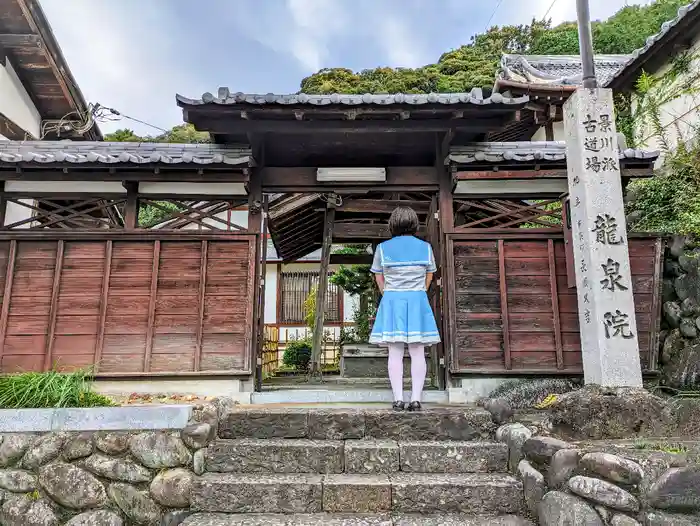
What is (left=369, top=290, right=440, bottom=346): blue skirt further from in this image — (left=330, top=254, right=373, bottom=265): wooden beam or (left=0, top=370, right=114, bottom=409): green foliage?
(left=330, top=254, right=373, bottom=265): wooden beam

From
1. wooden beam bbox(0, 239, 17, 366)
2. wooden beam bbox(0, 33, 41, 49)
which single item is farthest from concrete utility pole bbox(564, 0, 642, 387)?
wooden beam bbox(0, 33, 41, 49)

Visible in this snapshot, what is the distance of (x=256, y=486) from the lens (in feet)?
11.6

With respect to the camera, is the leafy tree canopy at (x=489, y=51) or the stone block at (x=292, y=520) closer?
the stone block at (x=292, y=520)

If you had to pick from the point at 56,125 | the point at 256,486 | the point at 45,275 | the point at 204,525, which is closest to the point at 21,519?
the point at 204,525

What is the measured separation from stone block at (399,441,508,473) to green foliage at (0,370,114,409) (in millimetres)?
2856

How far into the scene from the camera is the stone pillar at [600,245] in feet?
13.9

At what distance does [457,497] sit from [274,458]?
1454mm

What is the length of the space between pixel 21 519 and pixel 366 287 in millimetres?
10426

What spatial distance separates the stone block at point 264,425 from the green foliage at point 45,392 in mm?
1253

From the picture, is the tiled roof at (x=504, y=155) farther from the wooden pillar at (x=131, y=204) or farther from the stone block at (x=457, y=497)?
the wooden pillar at (x=131, y=204)

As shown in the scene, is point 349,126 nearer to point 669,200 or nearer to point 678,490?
point 678,490

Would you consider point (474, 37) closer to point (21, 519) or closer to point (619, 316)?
point (619, 316)

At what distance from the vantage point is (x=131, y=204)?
6.53 metres

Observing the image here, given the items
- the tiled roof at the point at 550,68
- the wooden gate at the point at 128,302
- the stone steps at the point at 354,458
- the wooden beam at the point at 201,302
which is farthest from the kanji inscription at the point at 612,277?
the tiled roof at the point at 550,68
